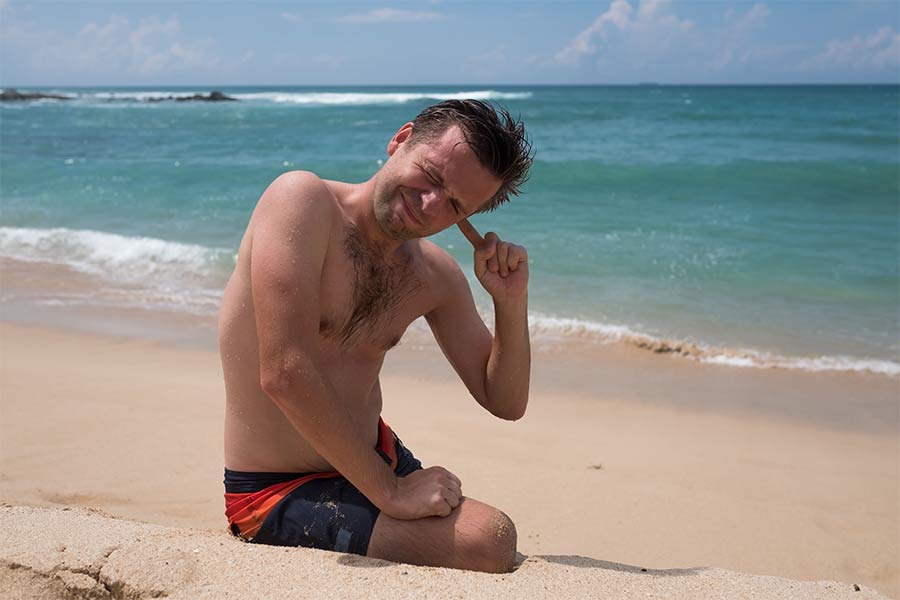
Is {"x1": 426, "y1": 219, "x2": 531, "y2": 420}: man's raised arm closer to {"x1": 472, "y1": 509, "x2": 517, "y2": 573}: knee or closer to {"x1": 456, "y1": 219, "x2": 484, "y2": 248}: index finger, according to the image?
{"x1": 456, "y1": 219, "x2": 484, "y2": 248}: index finger

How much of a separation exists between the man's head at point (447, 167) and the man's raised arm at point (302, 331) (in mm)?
213

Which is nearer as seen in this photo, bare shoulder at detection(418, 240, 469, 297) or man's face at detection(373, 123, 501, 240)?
man's face at detection(373, 123, 501, 240)

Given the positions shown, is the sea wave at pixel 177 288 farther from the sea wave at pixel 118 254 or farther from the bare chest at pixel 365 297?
the bare chest at pixel 365 297

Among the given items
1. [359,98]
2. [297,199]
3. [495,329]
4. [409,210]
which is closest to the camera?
[297,199]

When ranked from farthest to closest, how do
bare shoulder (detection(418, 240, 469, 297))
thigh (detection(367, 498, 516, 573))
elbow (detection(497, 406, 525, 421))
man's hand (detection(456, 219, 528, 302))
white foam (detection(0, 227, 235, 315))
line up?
white foam (detection(0, 227, 235, 315)) < elbow (detection(497, 406, 525, 421)) < bare shoulder (detection(418, 240, 469, 297)) < man's hand (detection(456, 219, 528, 302)) < thigh (detection(367, 498, 516, 573))

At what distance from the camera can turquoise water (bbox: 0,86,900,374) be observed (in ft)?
24.7

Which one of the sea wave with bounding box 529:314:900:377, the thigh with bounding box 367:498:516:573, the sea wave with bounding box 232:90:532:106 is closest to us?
the thigh with bounding box 367:498:516:573

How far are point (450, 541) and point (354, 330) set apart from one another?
2.23 ft

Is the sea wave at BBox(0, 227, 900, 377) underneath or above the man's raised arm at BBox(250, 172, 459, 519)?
underneath

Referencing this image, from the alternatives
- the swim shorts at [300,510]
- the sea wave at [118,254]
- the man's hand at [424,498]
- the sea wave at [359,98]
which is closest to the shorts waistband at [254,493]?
the swim shorts at [300,510]

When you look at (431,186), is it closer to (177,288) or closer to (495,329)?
(495,329)

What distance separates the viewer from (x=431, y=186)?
2436 millimetres

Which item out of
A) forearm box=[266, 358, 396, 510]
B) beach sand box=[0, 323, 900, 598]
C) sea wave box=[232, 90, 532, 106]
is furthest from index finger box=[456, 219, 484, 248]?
sea wave box=[232, 90, 532, 106]

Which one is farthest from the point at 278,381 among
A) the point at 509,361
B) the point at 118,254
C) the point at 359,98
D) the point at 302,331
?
the point at 359,98
